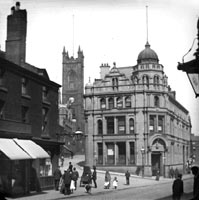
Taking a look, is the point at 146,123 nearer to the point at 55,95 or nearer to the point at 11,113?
the point at 55,95

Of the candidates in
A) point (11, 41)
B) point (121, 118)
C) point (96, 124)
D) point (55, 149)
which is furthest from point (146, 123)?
point (11, 41)

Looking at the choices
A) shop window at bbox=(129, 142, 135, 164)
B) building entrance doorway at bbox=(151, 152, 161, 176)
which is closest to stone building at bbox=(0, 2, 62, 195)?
building entrance doorway at bbox=(151, 152, 161, 176)

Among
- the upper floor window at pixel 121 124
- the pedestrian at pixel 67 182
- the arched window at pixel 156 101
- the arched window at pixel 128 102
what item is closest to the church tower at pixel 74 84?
the upper floor window at pixel 121 124

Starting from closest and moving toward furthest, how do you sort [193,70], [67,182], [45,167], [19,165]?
[193,70] → [19,165] → [67,182] → [45,167]

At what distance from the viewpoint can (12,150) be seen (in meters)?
12.2

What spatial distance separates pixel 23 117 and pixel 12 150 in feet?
15.2

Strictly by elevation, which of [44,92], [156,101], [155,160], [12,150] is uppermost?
[156,101]

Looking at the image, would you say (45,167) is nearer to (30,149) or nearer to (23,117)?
(23,117)

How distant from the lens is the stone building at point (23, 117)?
504 inches

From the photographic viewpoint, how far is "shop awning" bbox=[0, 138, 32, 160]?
1166 centimetres

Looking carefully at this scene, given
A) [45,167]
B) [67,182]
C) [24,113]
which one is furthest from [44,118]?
[67,182]

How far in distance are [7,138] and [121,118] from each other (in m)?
25.7

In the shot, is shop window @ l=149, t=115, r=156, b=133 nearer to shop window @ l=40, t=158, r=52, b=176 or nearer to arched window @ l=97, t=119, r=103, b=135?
arched window @ l=97, t=119, r=103, b=135

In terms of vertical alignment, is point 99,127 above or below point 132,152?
above
